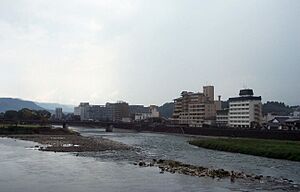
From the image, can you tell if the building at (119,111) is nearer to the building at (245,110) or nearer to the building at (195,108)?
the building at (195,108)

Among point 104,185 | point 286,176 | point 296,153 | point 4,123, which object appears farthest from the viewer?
point 4,123

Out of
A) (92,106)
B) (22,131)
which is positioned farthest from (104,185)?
(92,106)

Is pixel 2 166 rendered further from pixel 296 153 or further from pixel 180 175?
pixel 296 153

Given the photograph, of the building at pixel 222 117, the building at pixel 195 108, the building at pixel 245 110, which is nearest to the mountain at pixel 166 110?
the building at pixel 195 108

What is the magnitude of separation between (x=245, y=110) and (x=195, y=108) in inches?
889

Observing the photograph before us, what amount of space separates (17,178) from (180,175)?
788 centimetres

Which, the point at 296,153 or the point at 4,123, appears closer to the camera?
the point at 296,153

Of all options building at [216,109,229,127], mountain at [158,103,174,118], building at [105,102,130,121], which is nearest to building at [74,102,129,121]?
building at [105,102,130,121]

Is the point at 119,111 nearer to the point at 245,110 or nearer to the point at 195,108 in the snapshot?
the point at 195,108

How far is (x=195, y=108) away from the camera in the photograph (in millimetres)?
107000

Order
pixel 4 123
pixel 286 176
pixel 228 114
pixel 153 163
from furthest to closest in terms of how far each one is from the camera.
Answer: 1. pixel 228 114
2. pixel 4 123
3. pixel 153 163
4. pixel 286 176

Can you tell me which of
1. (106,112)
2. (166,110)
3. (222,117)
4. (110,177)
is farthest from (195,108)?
(110,177)

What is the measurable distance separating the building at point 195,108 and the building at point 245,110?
11.2 m

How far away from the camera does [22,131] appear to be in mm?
66312
